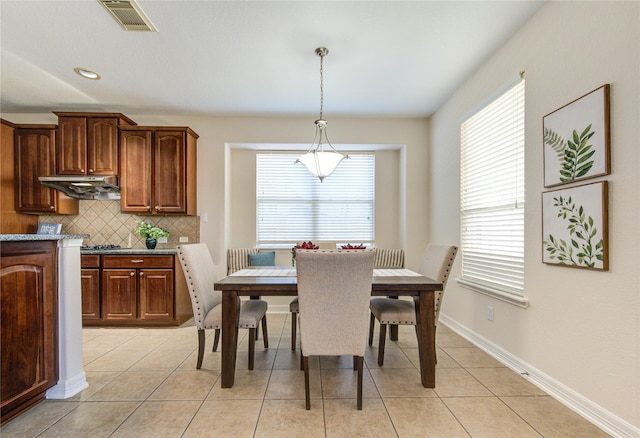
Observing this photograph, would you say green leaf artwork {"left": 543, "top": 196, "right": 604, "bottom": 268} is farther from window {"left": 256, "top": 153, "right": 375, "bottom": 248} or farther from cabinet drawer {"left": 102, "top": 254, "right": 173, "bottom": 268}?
cabinet drawer {"left": 102, "top": 254, "right": 173, "bottom": 268}

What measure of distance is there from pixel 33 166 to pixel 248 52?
3.16 meters

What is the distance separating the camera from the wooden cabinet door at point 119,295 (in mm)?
3389

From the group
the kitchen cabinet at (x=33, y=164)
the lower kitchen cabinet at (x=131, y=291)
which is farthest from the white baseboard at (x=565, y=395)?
the kitchen cabinet at (x=33, y=164)

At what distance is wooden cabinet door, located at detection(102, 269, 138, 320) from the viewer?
3389mm

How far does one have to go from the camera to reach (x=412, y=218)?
4.09 m

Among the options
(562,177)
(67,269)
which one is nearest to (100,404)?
(67,269)

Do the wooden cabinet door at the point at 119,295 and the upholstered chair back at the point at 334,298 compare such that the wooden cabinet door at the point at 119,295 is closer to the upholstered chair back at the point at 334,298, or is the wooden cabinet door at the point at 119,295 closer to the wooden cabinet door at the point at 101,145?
the wooden cabinet door at the point at 101,145

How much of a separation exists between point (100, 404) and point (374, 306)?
6.58 ft

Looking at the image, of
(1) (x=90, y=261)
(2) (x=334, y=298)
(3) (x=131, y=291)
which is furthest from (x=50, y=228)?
(2) (x=334, y=298)

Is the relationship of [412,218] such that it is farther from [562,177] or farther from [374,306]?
[562,177]

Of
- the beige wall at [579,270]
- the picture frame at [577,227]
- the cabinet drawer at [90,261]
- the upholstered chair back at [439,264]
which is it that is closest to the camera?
the beige wall at [579,270]

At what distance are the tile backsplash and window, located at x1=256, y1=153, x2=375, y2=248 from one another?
3.89 ft

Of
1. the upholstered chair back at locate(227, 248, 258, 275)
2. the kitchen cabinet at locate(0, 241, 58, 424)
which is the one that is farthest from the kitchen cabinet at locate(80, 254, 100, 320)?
the kitchen cabinet at locate(0, 241, 58, 424)

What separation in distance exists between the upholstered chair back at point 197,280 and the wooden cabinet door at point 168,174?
Answer: 4.51 ft
